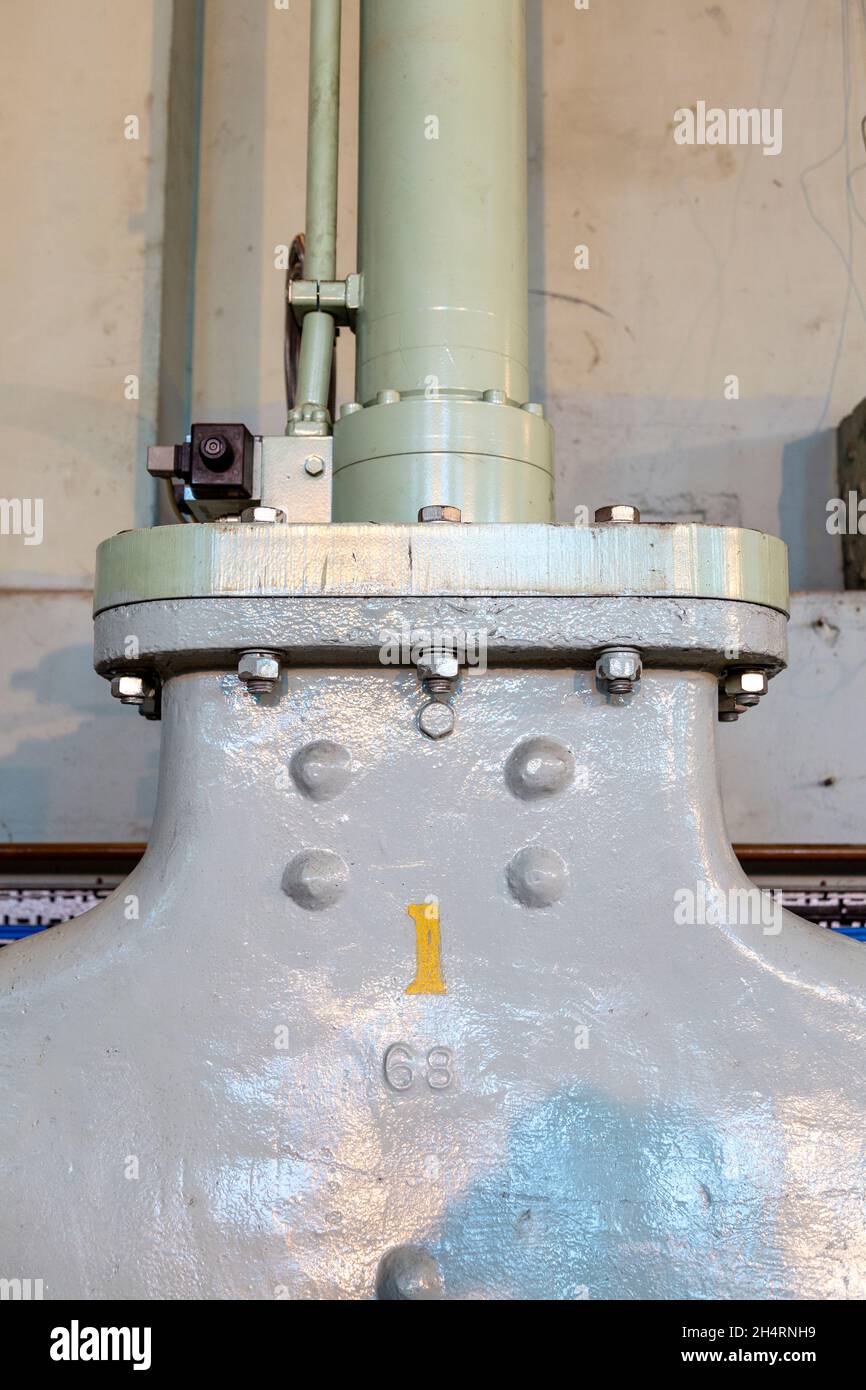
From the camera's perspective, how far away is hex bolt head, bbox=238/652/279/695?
2.42 feet

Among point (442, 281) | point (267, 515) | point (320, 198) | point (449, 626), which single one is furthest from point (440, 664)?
point (320, 198)

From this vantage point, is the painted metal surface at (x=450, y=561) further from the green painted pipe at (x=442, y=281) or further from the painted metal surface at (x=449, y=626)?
the green painted pipe at (x=442, y=281)

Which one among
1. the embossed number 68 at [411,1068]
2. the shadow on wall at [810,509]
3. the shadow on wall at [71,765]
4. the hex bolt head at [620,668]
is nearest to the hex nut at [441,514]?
the hex bolt head at [620,668]

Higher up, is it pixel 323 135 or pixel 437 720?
pixel 323 135

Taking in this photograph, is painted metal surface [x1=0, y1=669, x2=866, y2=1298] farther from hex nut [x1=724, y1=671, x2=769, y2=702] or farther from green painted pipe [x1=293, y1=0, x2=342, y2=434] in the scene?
green painted pipe [x1=293, y1=0, x2=342, y2=434]

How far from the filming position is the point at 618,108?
7.48ft

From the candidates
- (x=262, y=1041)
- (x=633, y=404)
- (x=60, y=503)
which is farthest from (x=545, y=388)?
(x=262, y=1041)

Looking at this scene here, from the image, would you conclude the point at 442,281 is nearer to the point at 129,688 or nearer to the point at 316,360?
the point at 316,360

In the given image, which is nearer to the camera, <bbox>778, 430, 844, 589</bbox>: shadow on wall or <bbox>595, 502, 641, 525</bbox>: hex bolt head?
<bbox>595, 502, 641, 525</bbox>: hex bolt head

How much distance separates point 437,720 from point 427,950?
0.16 metres

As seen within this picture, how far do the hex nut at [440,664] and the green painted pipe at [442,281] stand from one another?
0.59ft

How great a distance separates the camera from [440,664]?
0.74 metres

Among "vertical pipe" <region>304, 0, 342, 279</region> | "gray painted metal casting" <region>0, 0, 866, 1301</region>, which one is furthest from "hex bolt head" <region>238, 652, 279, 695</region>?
→ "vertical pipe" <region>304, 0, 342, 279</region>
